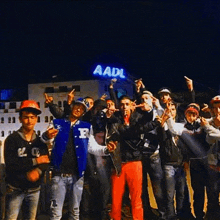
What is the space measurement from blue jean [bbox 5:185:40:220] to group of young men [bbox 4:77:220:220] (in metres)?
0.01

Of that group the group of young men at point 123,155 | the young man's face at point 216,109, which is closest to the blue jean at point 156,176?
the group of young men at point 123,155

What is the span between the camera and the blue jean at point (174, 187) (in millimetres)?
5992

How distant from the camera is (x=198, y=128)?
633 cm

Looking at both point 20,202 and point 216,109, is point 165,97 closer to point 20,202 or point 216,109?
point 216,109

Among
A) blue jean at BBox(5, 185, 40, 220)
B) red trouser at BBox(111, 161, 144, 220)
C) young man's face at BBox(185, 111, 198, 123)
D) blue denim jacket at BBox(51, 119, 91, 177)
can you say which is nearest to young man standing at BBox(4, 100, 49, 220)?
blue jean at BBox(5, 185, 40, 220)

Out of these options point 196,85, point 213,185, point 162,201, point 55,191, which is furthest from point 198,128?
point 196,85

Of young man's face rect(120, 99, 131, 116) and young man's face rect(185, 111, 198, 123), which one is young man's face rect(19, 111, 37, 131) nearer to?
young man's face rect(120, 99, 131, 116)

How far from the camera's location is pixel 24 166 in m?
4.59

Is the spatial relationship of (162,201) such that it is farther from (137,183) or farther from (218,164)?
(218,164)

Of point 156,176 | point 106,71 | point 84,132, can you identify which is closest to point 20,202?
point 84,132

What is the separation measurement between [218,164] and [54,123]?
3032 millimetres

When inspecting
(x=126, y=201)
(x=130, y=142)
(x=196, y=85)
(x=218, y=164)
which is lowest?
(x=126, y=201)

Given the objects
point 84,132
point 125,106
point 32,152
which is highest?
point 125,106

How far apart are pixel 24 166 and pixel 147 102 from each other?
2809 millimetres
